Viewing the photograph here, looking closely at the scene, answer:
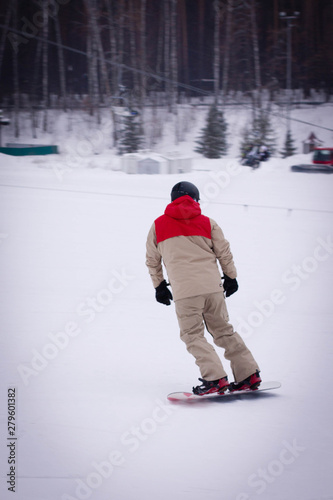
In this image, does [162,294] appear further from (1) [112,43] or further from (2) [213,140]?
(1) [112,43]

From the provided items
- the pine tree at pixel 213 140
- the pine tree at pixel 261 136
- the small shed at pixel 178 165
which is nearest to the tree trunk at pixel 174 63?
the pine tree at pixel 213 140

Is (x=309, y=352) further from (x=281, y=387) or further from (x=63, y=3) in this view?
(x=63, y=3)

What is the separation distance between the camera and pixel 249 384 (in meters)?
3.06

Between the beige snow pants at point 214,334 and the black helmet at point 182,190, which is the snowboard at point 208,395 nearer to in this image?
the beige snow pants at point 214,334

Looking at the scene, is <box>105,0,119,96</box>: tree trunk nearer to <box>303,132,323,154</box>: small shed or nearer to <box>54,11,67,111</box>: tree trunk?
<box>54,11,67,111</box>: tree trunk

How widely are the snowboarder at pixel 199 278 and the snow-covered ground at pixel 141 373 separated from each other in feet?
0.63

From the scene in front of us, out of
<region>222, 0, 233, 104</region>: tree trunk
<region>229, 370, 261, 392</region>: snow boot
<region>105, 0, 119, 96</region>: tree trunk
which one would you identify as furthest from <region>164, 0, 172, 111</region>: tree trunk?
<region>229, 370, 261, 392</region>: snow boot

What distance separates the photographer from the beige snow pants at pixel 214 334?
2.97 meters

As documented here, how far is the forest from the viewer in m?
24.1

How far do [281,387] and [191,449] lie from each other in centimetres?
95

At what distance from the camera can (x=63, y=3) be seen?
25.2 metres

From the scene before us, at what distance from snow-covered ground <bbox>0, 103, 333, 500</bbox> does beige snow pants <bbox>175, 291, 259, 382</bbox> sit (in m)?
0.20

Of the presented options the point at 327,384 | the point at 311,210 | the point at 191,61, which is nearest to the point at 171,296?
the point at 327,384

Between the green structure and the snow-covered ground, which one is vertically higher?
the green structure
